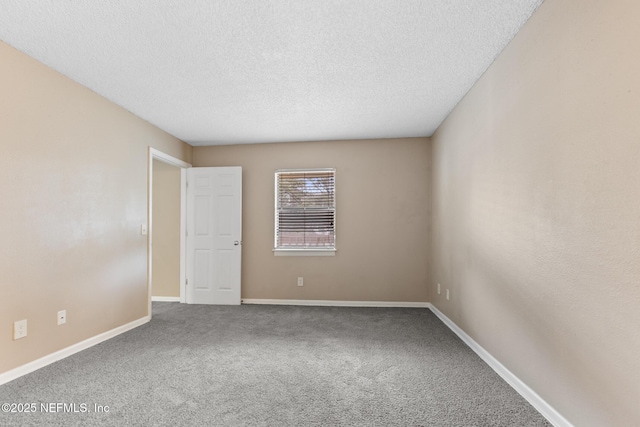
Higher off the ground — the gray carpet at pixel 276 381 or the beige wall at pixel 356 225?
the beige wall at pixel 356 225

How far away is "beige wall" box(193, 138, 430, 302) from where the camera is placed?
4.86 meters

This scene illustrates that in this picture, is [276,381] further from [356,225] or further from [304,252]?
[356,225]

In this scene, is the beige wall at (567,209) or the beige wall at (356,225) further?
the beige wall at (356,225)

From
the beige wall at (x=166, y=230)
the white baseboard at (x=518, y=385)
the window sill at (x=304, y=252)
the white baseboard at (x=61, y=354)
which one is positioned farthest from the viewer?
the beige wall at (x=166, y=230)

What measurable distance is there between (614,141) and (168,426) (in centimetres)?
268

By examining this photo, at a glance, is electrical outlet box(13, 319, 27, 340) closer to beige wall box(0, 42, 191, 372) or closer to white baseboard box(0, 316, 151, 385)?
beige wall box(0, 42, 191, 372)

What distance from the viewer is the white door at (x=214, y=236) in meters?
4.98

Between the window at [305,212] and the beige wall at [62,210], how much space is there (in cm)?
199

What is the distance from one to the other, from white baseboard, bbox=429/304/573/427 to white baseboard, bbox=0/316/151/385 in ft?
11.9

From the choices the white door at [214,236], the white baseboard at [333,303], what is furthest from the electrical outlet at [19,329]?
the white baseboard at [333,303]

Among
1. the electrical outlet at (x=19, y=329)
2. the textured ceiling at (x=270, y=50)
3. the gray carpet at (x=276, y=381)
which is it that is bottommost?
the gray carpet at (x=276, y=381)

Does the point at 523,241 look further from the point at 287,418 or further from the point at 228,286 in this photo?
the point at 228,286

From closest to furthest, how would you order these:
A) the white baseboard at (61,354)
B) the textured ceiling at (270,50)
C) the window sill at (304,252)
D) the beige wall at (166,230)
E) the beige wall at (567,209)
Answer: the beige wall at (567,209) < the textured ceiling at (270,50) < the white baseboard at (61,354) < the window sill at (304,252) < the beige wall at (166,230)

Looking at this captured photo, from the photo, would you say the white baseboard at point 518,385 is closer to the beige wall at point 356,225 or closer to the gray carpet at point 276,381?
the gray carpet at point 276,381
